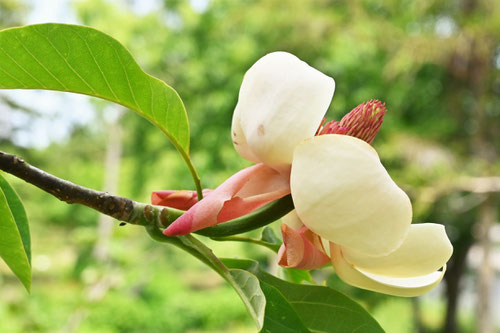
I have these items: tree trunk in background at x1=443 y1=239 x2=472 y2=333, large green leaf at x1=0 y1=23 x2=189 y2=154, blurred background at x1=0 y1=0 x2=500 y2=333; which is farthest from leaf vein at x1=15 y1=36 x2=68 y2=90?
tree trunk in background at x1=443 y1=239 x2=472 y2=333

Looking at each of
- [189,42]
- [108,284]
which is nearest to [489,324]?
[108,284]

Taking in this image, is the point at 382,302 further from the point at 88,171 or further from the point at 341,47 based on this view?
the point at 88,171

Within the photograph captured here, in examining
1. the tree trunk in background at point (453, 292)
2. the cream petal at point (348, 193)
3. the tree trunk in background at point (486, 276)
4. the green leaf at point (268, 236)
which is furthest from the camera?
the tree trunk in background at point (453, 292)

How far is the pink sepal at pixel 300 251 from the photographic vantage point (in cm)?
26

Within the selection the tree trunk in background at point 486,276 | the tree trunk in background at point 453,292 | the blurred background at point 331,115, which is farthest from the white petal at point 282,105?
the tree trunk in background at point 453,292

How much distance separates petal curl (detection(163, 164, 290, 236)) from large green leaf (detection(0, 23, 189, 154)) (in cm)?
5

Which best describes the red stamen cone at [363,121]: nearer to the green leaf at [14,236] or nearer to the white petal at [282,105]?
the white petal at [282,105]

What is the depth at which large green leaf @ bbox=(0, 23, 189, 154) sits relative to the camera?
26 centimetres

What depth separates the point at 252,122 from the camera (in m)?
0.26

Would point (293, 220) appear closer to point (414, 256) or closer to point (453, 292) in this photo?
point (414, 256)

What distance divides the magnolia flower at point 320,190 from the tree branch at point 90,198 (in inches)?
0.9

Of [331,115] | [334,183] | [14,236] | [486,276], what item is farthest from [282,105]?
[331,115]

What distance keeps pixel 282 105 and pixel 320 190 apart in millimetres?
44

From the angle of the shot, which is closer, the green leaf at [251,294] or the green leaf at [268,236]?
the green leaf at [251,294]
